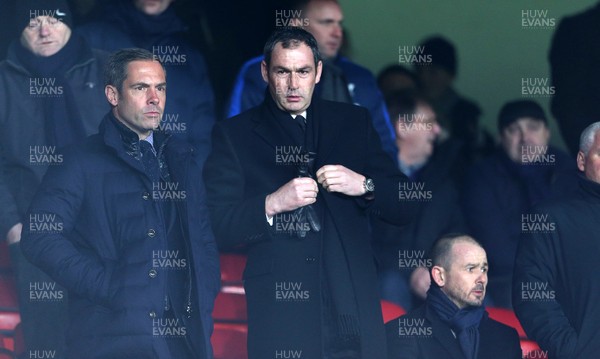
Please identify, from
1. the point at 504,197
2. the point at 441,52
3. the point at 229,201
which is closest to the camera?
the point at 229,201

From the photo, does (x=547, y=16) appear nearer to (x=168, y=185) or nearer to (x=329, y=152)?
(x=329, y=152)

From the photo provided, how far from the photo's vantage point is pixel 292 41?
23.6 feet

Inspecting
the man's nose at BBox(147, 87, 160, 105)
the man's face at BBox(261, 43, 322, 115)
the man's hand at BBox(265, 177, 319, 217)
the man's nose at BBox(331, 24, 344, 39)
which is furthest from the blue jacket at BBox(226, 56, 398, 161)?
the man's hand at BBox(265, 177, 319, 217)

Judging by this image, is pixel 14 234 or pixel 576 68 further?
pixel 576 68

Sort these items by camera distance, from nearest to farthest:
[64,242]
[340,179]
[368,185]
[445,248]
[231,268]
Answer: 1. [64,242]
2. [340,179]
3. [368,185]
4. [445,248]
5. [231,268]

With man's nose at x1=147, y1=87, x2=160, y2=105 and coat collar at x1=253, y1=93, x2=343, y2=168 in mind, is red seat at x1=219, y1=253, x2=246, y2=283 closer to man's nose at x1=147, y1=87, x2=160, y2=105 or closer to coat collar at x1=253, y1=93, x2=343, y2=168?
coat collar at x1=253, y1=93, x2=343, y2=168

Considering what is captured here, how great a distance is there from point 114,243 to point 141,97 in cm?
68

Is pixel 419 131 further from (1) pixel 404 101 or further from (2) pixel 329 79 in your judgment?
(2) pixel 329 79

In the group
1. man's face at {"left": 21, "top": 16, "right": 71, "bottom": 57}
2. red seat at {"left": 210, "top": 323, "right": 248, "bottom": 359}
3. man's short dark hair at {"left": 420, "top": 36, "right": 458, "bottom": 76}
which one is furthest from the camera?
man's short dark hair at {"left": 420, "top": 36, "right": 458, "bottom": 76}

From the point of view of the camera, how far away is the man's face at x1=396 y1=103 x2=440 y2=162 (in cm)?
816

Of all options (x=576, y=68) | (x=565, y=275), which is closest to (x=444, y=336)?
(x=565, y=275)

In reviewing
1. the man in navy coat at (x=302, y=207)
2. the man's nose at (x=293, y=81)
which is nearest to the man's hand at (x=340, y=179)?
the man in navy coat at (x=302, y=207)

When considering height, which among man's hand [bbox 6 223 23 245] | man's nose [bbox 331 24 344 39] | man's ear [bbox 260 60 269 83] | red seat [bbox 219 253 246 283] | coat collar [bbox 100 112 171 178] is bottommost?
red seat [bbox 219 253 246 283]

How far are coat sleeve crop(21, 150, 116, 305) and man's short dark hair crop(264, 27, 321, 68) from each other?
3.37 ft
